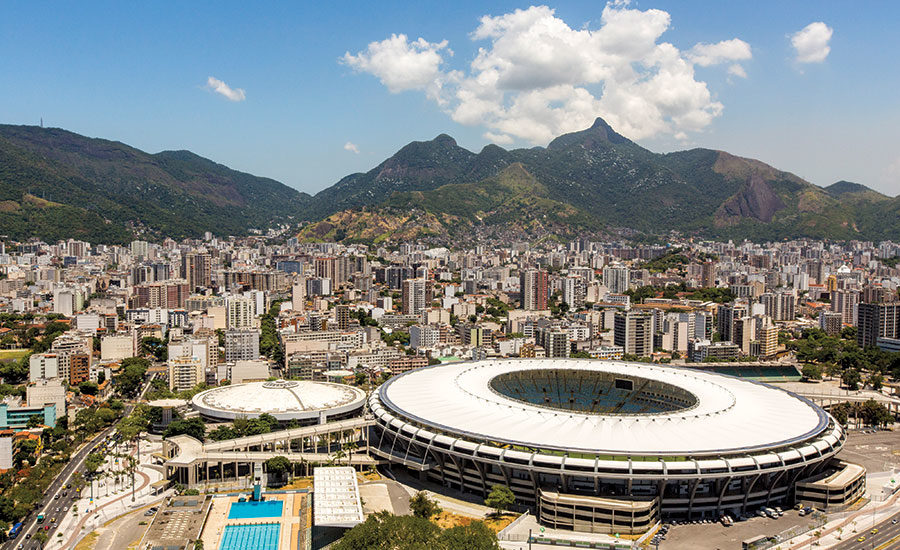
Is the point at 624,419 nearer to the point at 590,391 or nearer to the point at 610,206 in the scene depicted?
the point at 590,391

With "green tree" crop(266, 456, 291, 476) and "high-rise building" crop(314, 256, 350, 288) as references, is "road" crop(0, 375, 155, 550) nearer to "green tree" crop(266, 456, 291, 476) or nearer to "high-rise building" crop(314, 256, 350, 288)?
"green tree" crop(266, 456, 291, 476)

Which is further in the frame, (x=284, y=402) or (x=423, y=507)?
(x=284, y=402)

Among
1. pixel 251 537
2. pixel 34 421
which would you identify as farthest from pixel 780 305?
pixel 34 421

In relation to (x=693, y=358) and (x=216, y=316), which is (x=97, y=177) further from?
(x=693, y=358)

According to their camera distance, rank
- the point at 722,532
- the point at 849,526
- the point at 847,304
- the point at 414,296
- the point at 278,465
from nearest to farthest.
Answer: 1. the point at 722,532
2. the point at 849,526
3. the point at 278,465
4. the point at 847,304
5. the point at 414,296

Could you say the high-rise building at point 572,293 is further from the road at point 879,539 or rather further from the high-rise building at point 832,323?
the road at point 879,539
